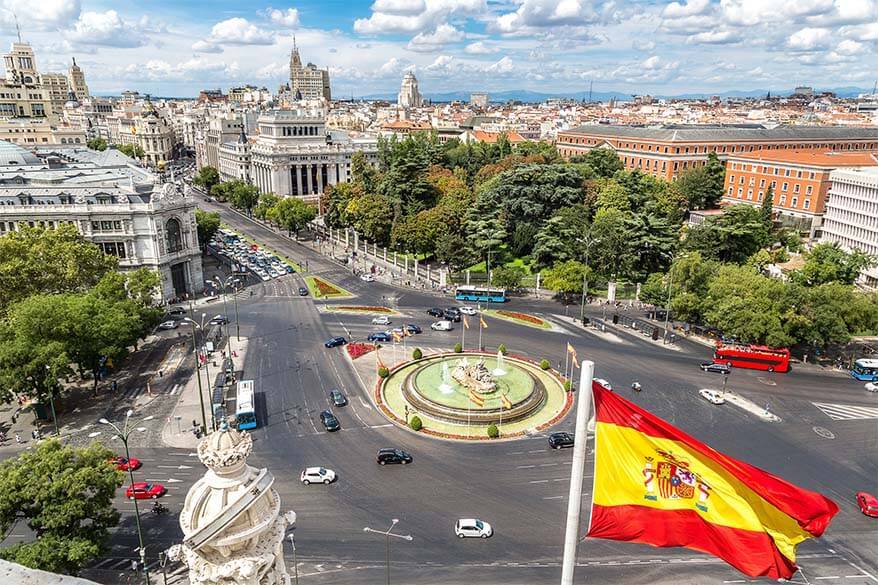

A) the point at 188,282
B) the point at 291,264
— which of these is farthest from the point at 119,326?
the point at 291,264

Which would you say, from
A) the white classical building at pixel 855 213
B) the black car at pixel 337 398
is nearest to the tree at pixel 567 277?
the black car at pixel 337 398

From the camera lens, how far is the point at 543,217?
274ft

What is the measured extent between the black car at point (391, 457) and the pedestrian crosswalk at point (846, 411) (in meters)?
32.9

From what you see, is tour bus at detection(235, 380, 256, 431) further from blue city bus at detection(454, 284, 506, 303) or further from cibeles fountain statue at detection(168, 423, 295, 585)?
cibeles fountain statue at detection(168, 423, 295, 585)

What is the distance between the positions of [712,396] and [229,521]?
46.4 meters

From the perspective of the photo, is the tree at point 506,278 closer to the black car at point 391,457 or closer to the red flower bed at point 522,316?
the red flower bed at point 522,316

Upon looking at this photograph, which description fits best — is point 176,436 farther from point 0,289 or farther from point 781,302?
point 781,302

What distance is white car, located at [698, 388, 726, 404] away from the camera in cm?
4541

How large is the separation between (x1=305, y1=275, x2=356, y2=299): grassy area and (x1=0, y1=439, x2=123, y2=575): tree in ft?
154

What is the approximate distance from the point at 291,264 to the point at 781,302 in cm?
6680

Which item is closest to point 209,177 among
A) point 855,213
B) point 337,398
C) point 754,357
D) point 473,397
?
point 337,398

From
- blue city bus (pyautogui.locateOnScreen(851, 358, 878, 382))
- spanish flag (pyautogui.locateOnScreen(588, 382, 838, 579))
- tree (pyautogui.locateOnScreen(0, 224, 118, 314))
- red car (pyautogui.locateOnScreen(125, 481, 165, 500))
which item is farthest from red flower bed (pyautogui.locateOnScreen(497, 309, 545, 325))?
spanish flag (pyautogui.locateOnScreen(588, 382, 838, 579))

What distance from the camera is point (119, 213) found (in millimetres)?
65875

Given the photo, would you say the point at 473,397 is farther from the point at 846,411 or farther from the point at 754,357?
the point at 846,411
